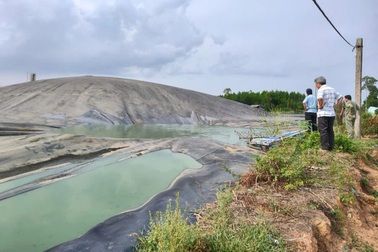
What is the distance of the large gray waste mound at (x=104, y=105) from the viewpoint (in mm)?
10398

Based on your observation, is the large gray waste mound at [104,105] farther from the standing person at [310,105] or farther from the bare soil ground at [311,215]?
the bare soil ground at [311,215]

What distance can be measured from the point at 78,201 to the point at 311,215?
7.88 feet

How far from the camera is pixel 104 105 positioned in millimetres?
11672

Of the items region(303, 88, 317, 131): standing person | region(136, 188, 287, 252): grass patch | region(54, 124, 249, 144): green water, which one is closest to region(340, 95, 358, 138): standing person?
region(303, 88, 317, 131): standing person

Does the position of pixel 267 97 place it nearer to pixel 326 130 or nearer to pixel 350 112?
pixel 350 112

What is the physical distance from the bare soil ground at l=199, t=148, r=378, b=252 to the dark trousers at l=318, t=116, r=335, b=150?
54.8 inches

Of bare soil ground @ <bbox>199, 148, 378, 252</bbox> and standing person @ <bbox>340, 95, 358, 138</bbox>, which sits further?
standing person @ <bbox>340, 95, 358, 138</bbox>

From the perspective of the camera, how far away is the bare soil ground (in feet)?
8.32

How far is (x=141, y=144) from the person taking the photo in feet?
20.6

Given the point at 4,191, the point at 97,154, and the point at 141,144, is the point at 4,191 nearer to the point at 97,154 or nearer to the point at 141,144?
the point at 97,154

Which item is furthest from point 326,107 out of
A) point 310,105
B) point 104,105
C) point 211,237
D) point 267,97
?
point 267,97

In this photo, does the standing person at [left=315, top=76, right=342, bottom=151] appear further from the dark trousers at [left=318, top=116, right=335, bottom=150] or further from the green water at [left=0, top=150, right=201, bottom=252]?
the green water at [left=0, top=150, right=201, bottom=252]

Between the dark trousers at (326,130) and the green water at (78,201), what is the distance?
2173 millimetres

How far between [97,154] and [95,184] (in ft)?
5.64
